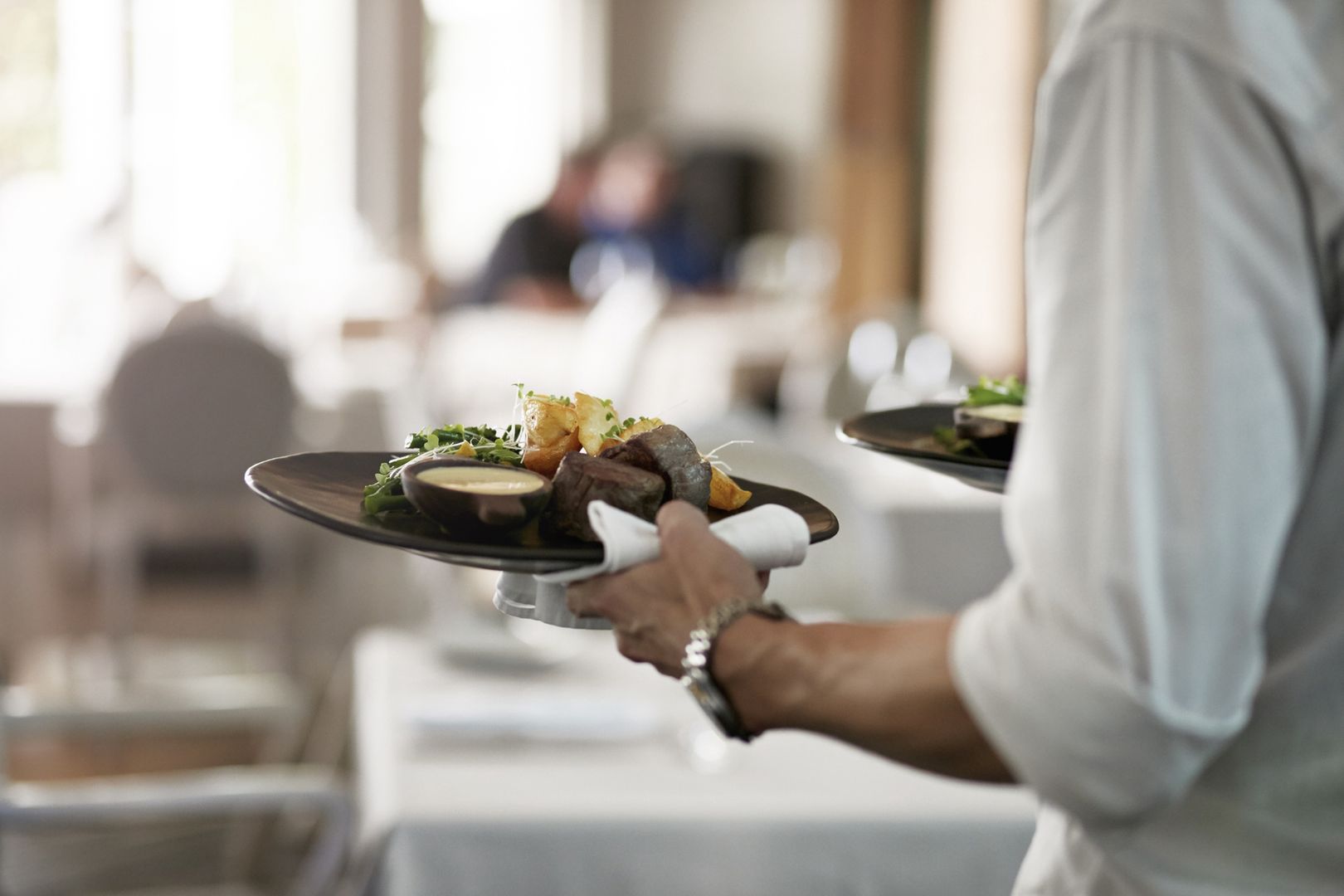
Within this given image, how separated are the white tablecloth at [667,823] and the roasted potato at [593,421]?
64 cm

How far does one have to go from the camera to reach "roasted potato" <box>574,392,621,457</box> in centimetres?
86

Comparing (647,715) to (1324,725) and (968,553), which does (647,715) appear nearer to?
(1324,725)

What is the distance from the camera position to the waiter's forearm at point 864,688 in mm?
648

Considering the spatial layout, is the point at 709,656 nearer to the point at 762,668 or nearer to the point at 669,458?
the point at 762,668

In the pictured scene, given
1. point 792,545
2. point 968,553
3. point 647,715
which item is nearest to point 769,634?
point 792,545

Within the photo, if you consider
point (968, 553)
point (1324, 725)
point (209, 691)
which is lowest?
point (209, 691)

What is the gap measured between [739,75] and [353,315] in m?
3.90

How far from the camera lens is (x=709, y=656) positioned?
70 cm

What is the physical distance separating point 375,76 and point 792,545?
10342 mm

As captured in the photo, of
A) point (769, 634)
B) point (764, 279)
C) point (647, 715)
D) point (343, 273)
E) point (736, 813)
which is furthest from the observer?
point (343, 273)

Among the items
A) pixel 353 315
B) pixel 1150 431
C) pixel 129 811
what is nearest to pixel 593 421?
pixel 1150 431

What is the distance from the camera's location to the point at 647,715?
168cm

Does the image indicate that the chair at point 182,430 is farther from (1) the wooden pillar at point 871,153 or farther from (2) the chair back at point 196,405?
(1) the wooden pillar at point 871,153

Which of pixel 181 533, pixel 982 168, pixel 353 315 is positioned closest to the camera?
pixel 181 533
